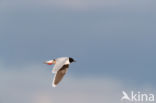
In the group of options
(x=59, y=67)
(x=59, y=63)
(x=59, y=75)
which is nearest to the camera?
(x=59, y=67)

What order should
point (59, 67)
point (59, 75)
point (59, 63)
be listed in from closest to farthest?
point (59, 67) < point (59, 63) < point (59, 75)

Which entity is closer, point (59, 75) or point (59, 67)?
point (59, 67)

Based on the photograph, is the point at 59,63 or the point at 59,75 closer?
the point at 59,63

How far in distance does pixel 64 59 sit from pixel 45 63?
15.4 ft

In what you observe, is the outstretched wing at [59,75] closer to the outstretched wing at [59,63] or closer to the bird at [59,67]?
the bird at [59,67]

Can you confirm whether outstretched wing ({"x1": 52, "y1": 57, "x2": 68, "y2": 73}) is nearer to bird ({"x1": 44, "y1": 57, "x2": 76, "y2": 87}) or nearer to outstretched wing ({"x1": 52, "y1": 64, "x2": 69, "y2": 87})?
bird ({"x1": 44, "y1": 57, "x2": 76, "y2": 87})

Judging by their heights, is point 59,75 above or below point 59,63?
below

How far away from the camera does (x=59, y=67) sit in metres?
103

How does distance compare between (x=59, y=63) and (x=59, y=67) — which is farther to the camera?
(x=59, y=63)

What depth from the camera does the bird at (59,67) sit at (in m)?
103

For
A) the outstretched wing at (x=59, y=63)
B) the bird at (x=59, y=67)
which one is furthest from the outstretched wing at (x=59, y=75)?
the outstretched wing at (x=59, y=63)

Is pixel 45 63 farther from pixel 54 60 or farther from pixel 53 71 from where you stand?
pixel 53 71

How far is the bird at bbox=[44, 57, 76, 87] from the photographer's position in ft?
339

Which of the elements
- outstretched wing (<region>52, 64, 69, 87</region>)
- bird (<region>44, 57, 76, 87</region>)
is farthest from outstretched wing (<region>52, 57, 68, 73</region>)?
outstretched wing (<region>52, 64, 69, 87</region>)
